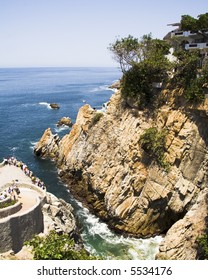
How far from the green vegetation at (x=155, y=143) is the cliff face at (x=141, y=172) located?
608mm

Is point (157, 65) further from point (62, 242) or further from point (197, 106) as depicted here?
point (62, 242)

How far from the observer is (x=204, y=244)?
2836 centimetres

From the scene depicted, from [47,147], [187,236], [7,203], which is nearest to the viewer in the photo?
[7,203]

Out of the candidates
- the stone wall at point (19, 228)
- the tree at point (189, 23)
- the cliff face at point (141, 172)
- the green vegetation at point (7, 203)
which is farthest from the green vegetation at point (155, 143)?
the green vegetation at point (7, 203)

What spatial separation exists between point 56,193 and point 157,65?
22.2m

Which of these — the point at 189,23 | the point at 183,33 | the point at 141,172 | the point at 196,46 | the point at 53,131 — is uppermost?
the point at 189,23

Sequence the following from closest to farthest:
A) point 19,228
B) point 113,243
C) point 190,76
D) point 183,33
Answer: point 19,228 < point 113,243 < point 190,76 < point 183,33

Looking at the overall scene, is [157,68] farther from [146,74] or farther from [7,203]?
[7,203]

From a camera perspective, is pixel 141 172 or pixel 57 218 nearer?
pixel 57 218

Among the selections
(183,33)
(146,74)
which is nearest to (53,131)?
(146,74)

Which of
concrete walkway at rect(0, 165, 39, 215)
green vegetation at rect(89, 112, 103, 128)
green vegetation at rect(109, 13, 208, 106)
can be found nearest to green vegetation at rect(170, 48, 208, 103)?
green vegetation at rect(109, 13, 208, 106)

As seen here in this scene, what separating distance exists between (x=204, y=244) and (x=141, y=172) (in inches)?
500

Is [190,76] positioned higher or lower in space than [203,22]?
lower

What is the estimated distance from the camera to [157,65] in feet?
134
